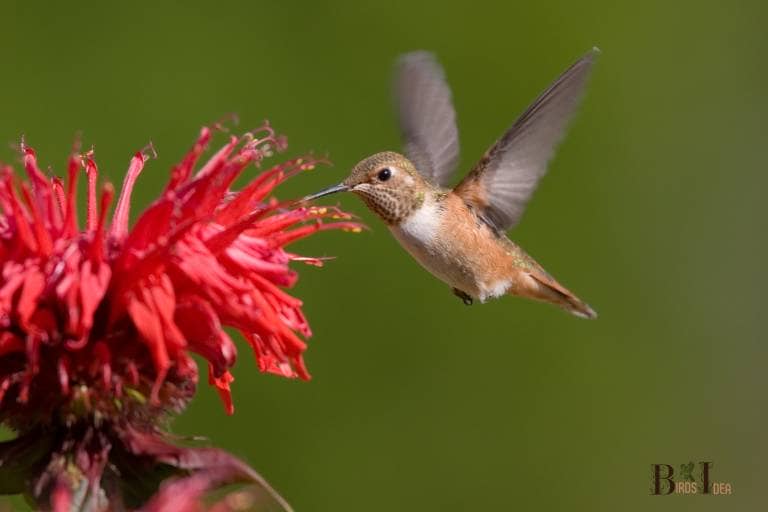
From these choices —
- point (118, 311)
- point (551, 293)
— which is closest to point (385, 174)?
point (551, 293)

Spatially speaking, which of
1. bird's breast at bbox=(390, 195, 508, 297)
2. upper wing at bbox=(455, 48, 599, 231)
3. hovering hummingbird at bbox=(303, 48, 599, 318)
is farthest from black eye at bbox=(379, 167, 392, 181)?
upper wing at bbox=(455, 48, 599, 231)

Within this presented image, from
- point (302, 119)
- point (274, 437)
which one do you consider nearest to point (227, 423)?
point (274, 437)

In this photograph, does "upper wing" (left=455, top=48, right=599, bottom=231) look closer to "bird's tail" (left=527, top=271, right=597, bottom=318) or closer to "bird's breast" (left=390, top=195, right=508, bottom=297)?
"bird's breast" (left=390, top=195, right=508, bottom=297)

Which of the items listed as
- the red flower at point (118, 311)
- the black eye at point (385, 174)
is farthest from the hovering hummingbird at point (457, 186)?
the red flower at point (118, 311)

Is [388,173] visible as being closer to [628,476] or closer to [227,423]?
[227,423]

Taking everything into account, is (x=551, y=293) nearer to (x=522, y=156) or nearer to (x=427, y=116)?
(x=522, y=156)
